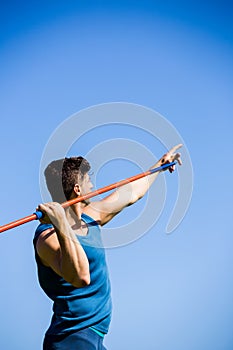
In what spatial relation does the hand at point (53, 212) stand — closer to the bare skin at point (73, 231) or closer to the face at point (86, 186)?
the bare skin at point (73, 231)

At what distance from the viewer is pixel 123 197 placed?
18.9ft

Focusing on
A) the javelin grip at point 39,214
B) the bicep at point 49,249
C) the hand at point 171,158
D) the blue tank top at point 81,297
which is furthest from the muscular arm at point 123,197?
the javelin grip at point 39,214

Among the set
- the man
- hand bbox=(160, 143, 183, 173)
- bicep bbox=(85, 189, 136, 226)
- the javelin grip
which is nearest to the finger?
hand bbox=(160, 143, 183, 173)

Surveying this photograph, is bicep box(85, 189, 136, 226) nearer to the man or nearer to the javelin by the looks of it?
the man

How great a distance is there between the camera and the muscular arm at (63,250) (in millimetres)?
4000

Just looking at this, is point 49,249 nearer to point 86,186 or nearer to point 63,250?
point 63,250

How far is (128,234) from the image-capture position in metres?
5.49

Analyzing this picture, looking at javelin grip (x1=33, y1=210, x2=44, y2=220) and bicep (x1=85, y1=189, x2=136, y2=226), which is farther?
bicep (x1=85, y1=189, x2=136, y2=226)

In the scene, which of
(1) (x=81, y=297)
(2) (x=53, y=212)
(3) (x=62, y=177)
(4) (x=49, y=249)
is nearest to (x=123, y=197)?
(3) (x=62, y=177)

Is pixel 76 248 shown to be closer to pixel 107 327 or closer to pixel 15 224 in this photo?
pixel 15 224

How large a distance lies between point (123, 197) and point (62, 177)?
34.8 inches

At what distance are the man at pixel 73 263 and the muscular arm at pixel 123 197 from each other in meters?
0.02

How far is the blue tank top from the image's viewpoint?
4.59m

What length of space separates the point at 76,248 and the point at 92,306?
830mm
